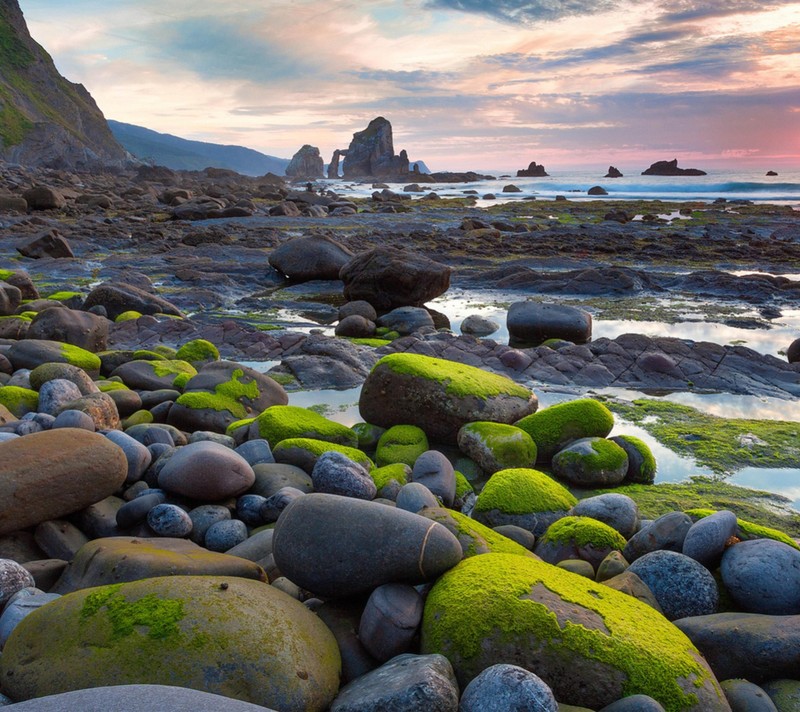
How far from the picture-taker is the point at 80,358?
8.48 m

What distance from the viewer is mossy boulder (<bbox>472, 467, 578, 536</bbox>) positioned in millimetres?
5316

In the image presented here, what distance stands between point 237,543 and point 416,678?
2.10 m

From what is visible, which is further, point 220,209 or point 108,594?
point 220,209

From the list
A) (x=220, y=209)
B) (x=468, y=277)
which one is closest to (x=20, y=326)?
(x=468, y=277)

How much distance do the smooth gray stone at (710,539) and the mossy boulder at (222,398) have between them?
473 cm

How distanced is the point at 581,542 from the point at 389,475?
69.1 inches

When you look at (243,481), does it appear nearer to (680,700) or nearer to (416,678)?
(416,678)

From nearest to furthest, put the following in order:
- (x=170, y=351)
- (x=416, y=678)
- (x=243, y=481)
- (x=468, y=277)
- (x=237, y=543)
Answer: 1. (x=416, y=678)
2. (x=237, y=543)
3. (x=243, y=481)
4. (x=170, y=351)
5. (x=468, y=277)

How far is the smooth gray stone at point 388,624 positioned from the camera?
3.13 metres

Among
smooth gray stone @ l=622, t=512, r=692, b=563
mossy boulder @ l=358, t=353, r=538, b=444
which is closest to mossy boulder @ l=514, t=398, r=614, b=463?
mossy boulder @ l=358, t=353, r=538, b=444

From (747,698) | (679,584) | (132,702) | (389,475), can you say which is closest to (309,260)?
(389,475)

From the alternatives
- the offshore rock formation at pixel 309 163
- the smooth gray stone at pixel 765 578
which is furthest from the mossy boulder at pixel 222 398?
the offshore rock formation at pixel 309 163

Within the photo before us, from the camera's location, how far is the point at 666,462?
7117mm

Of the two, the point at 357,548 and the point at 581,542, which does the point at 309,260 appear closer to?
the point at 581,542
